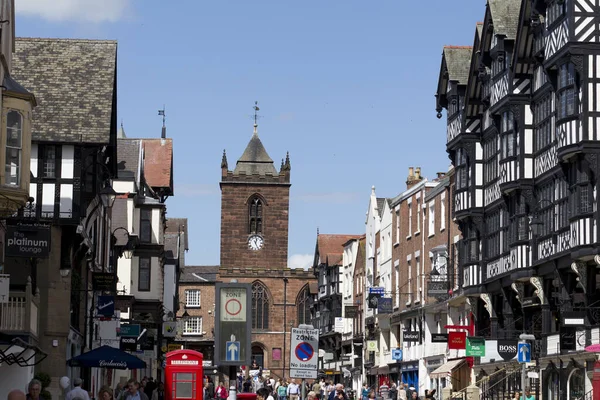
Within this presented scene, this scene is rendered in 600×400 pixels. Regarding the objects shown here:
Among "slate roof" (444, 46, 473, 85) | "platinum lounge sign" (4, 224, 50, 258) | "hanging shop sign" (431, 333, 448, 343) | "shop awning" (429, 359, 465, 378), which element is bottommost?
"shop awning" (429, 359, 465, 378)

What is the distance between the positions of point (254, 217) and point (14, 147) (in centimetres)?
9763

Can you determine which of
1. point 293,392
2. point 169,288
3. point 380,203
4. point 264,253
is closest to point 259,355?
point 264,253

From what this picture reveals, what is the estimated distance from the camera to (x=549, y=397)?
42.0m

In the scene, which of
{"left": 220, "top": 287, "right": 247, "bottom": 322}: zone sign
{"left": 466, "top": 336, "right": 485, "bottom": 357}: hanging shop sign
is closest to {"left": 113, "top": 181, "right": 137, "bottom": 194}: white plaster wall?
{"left": 466, "top": 336, "right": 485, "bottom": 357}: hanging shop sign

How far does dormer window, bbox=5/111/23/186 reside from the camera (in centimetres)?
2673

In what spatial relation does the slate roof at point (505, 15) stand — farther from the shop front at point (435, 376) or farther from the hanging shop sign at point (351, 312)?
the hanging shop sign at point (351, 312)

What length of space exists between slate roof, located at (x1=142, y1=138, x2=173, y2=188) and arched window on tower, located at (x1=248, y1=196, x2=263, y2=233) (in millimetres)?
48311

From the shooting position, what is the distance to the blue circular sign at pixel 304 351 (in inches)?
1015

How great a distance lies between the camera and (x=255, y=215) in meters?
→ 125

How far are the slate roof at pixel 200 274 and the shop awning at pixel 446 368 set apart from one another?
72.0m

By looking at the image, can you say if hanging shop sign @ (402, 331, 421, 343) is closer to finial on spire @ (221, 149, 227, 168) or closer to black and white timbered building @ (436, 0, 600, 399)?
black and white timbered building @ (436, 0, 600, 399)

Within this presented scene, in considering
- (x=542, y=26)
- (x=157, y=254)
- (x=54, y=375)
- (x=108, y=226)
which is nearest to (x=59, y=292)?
(x=54, y=375)

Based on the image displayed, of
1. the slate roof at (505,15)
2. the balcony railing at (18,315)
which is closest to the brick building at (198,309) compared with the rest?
the slate roof at (505,15)

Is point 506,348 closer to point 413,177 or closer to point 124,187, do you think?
point 124,187
